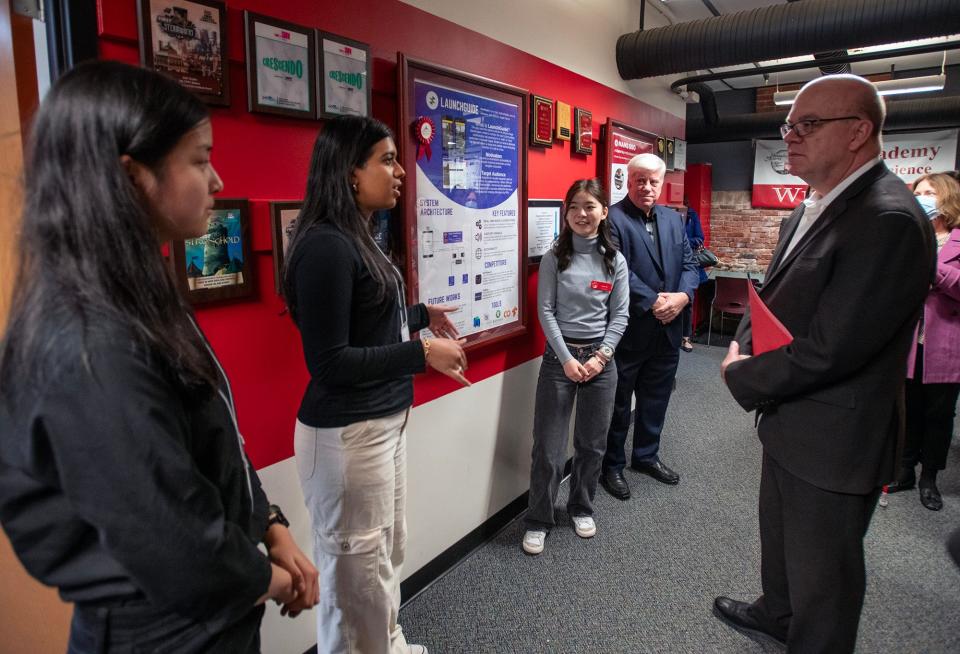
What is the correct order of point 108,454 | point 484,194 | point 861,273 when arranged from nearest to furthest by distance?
Answer: 1. point 108,454
2. point 861,273
3. point 484,194

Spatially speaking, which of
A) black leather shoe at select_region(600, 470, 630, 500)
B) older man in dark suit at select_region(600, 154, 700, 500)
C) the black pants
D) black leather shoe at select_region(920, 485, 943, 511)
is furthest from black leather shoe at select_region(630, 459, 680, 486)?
the black pants

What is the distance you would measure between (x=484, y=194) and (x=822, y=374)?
4.56 feet

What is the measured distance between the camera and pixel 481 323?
7.90 ft

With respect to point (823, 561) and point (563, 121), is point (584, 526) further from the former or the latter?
A: point (563, 121)

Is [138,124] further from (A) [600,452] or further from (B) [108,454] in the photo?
(A) [600,452]

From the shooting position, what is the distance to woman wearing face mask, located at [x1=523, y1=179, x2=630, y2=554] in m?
2.56

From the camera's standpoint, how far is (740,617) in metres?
2.04

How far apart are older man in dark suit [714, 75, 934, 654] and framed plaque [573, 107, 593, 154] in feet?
4.73

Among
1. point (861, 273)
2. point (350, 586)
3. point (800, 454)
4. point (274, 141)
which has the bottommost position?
point (350, 586)

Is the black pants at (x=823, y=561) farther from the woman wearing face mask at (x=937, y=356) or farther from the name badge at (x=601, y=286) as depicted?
the woman wearing face mask at (x=937, y=356)

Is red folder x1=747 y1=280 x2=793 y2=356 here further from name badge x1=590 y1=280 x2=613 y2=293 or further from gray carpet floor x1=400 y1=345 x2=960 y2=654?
gray carpet floor x1=400 y1=345 x2=960 y2=654

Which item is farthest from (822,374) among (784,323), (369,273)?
(369,273)

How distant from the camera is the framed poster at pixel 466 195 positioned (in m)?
1.97

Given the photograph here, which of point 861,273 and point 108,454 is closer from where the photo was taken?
point 108,454
